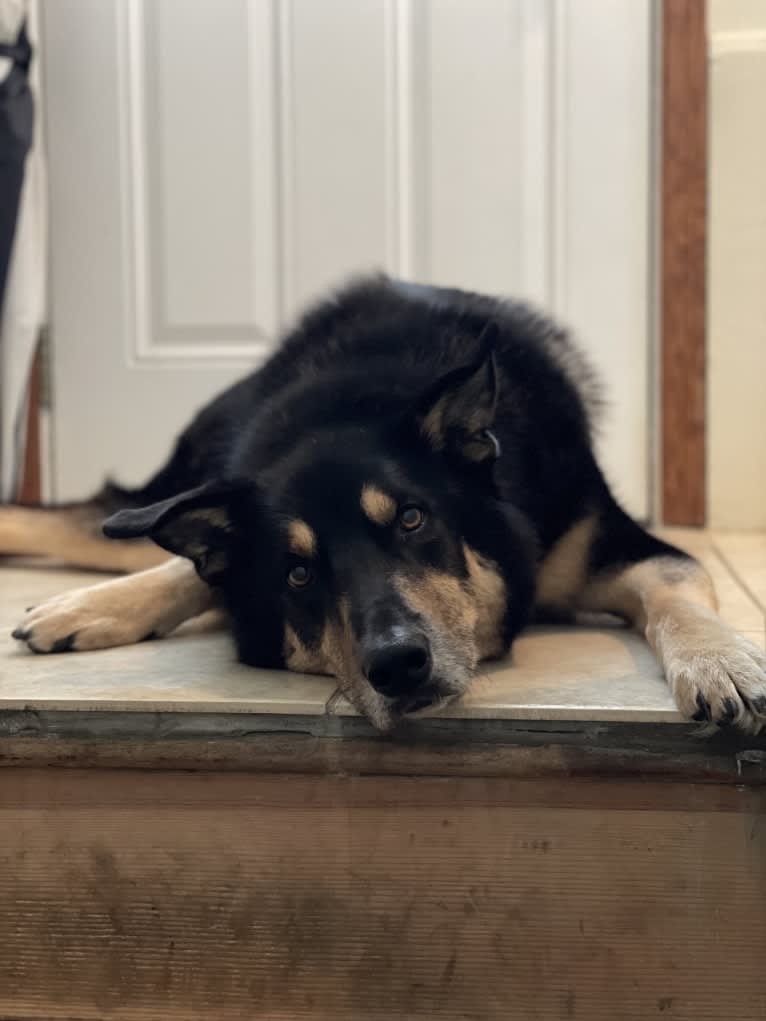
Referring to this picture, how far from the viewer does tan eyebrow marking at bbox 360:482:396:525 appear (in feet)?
4.68

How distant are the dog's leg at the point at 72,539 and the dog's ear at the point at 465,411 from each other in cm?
102

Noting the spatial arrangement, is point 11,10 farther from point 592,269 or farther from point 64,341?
point 592,269

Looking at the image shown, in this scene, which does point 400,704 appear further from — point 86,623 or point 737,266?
point 737,266

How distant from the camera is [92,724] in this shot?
1353 millimetres

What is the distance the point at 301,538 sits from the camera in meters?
1.44

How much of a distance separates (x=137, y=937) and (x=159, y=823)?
14 cm

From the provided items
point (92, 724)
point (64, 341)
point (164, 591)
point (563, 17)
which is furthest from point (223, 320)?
point (92, 724)

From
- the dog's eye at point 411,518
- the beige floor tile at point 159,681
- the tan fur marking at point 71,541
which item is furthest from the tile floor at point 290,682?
the tan fur marking at point 71,541

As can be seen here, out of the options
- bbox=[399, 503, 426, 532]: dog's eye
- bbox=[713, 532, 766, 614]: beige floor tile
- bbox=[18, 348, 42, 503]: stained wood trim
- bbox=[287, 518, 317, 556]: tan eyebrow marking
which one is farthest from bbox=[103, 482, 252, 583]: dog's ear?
bbox=[18, 348, 42, 503]: stained wood trim

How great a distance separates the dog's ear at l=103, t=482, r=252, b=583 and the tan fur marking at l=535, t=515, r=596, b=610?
1.70 ft

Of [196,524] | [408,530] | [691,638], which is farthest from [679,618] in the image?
[196,524]

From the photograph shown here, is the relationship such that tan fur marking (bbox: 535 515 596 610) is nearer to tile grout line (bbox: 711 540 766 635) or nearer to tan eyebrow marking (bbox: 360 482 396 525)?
tile grout line (bbox: 711 540 766 635)

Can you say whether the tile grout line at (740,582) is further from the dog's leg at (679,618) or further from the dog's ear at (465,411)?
the dog's ear at (465,411)

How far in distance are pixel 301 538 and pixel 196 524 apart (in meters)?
0.17
